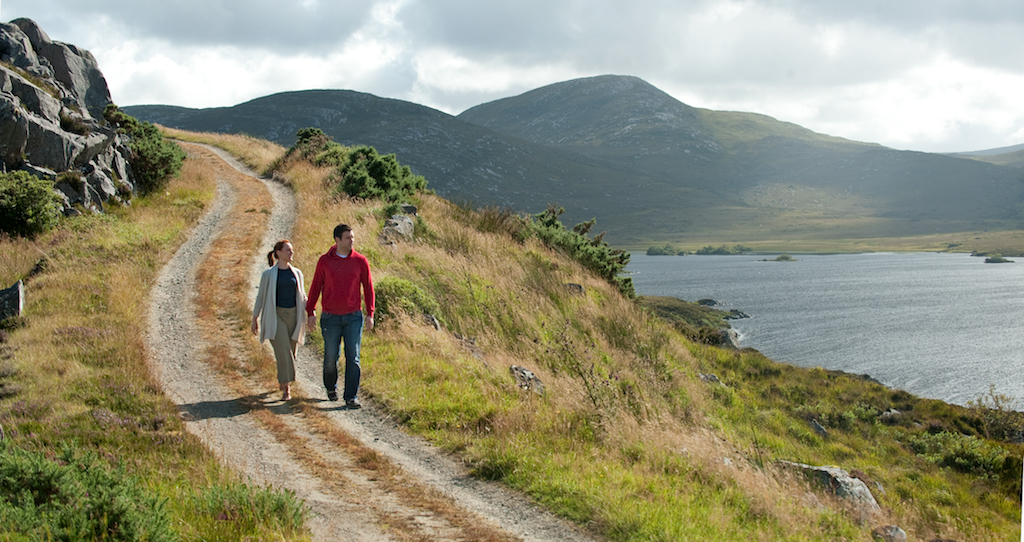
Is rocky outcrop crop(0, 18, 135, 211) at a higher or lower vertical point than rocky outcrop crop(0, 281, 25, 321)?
higher

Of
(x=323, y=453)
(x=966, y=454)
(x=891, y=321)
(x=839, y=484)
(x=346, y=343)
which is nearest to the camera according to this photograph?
(x=323, y=453)

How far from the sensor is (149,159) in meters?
23.8

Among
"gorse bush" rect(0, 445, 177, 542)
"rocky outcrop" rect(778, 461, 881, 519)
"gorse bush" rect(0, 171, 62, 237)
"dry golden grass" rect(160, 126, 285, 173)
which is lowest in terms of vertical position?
"rocky outcrop" rect(778, 461, 881, 519)

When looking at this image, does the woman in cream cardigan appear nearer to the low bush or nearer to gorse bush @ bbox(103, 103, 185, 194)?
the low bush

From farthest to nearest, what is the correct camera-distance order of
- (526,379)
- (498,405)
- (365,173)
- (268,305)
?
(365,173), (526,379), (268,305), (498,405)

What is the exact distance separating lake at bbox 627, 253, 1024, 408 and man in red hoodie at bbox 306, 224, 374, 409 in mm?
37541

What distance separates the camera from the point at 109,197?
20484 mm

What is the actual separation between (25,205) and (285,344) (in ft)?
42.5

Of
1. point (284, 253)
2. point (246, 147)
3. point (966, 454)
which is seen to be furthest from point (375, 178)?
point (966, 454)

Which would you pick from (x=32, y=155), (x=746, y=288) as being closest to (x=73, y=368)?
(x=32, y=155)

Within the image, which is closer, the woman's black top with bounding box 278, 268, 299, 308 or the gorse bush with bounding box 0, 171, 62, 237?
the woman's black top with bounding box 278, 268, 299, 308

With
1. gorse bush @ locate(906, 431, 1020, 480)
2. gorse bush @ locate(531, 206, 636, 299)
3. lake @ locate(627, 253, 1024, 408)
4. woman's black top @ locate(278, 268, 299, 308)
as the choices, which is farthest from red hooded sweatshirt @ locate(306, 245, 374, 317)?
lake @ locate(627, 253, 1024, 408)

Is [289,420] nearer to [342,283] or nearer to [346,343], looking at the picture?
[346,343]

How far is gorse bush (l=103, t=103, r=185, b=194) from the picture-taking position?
23734 millimetres
